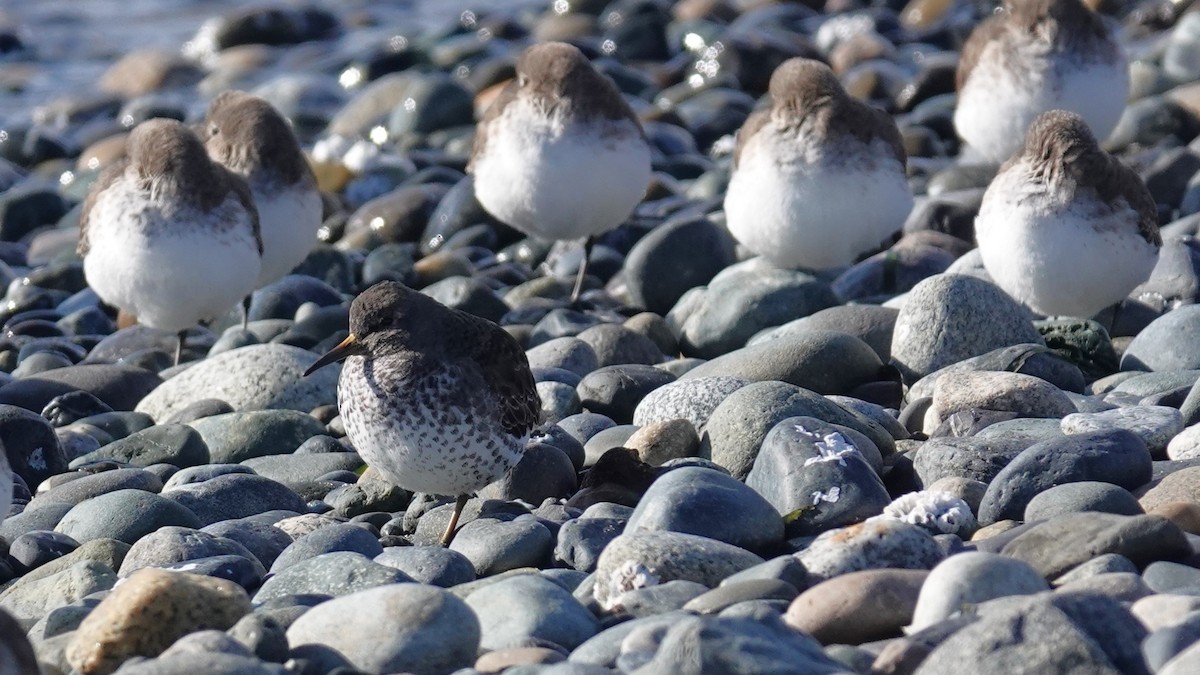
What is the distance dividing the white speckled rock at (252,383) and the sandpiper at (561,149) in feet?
7.64

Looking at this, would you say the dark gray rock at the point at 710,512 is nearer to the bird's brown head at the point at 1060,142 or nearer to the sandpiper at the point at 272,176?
the bird's brown head at the point at 1060,142

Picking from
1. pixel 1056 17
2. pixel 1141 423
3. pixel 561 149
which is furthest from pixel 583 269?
pixel 1141 423

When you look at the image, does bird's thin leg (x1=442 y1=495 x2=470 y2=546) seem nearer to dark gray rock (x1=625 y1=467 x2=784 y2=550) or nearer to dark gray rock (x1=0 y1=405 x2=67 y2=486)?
dark gray rock (x1=625 y1=467 x2=784 y2=550)

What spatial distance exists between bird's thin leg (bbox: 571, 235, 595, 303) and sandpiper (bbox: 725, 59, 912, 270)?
4.87 feet

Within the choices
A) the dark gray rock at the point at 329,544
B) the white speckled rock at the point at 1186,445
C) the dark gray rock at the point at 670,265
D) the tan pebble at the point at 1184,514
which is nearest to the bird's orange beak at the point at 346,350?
the dark gray rock at the point at 329,544

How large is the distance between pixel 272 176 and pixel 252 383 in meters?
2.54

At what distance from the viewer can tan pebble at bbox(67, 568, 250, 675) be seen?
546cm

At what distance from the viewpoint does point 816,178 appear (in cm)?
1072

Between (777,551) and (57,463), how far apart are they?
419 cm

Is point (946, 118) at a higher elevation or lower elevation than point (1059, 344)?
lower

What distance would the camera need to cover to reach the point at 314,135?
63.6ft

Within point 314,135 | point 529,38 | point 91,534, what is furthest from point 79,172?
point 91,534

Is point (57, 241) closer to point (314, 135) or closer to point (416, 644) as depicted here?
point (314, 135)

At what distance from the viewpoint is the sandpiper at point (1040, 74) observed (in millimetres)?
13273
